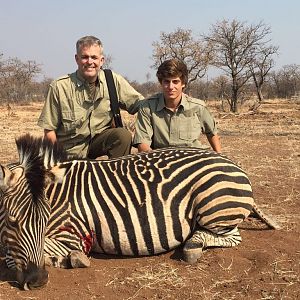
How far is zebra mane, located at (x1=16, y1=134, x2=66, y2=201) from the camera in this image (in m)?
2.91

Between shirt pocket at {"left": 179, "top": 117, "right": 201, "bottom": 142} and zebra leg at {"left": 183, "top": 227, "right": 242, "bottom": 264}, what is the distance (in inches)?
46.0

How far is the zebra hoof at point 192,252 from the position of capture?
11.1 feet

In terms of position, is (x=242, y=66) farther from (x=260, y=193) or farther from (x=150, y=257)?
(x=150, y=257)

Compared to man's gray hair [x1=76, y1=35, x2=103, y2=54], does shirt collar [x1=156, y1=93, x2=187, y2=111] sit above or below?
below

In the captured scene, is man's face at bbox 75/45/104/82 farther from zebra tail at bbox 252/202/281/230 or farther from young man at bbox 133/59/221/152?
zebra tail at bbox 252/202/281/230

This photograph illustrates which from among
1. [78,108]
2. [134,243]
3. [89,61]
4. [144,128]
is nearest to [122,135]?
[144,128]

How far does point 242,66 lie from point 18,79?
28.5 metres

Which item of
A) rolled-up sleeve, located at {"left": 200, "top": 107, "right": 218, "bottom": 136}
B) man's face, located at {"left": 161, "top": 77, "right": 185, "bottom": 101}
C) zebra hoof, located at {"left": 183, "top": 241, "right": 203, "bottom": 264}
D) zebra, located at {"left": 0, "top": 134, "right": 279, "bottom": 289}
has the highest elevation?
man's face, located at {"left": 161, "top": 77, "right": 185, "bottom": 101}

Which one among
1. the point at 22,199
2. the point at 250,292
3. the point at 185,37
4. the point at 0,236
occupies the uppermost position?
the point at 185,37

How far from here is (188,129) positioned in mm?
4523

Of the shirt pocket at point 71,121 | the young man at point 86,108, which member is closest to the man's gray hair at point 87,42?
the young man at point 86,108

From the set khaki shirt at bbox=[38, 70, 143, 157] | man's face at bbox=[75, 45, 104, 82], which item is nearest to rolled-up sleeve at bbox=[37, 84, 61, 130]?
khaki shirt at bbox=[38, 70, 143, 157]

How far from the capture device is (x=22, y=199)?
2809 mm

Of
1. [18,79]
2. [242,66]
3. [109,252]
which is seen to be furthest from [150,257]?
[18,79]
